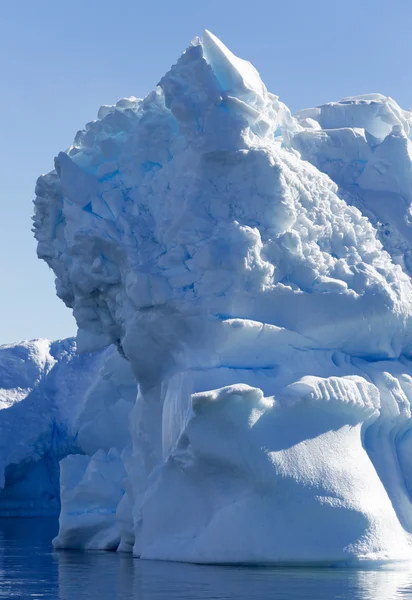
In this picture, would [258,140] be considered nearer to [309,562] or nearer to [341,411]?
[341,411]

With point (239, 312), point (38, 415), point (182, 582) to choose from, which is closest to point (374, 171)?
point (239, 312)

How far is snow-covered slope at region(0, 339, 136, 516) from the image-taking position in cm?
2864

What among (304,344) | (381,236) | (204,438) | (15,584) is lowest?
(15,584)

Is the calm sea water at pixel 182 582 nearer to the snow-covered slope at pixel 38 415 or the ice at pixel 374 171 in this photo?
the ice at pixel 374 171

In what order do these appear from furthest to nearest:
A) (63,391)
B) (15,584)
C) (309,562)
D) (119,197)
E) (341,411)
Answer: (63,391) < (119,197) < (341,411) < (309,562) < (15,584)

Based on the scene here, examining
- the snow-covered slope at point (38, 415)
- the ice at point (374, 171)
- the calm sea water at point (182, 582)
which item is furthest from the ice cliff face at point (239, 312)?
the snow-covered slope at point (38, 415)

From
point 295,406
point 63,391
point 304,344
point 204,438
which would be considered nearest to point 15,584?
point 204,438

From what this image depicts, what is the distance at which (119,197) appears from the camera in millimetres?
14875

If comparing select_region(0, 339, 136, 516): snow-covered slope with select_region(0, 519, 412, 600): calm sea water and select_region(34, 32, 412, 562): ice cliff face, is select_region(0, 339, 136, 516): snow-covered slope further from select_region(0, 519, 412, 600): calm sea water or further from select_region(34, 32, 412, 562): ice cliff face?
select_region(0, 519, 412, 600): calm sea water

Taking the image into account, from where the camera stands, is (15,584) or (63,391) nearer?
(15,584)

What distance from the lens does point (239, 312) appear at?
13.3 metres

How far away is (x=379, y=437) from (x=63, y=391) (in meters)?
18.1

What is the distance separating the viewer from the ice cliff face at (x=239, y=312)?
1170 cm

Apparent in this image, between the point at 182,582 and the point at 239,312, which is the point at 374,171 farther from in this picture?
the point at 182,582
